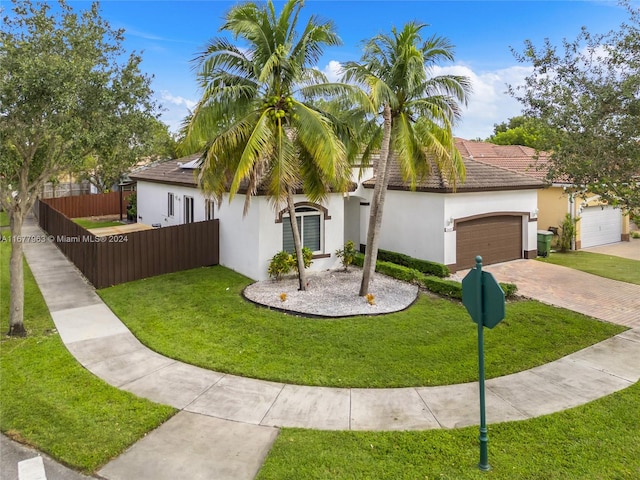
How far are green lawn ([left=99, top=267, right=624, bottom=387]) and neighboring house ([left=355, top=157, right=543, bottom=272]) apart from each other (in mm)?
3868

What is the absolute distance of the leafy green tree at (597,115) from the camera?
822 centimetres

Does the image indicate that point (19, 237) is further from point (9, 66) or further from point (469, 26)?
point (469, 26)

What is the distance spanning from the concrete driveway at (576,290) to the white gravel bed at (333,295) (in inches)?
153

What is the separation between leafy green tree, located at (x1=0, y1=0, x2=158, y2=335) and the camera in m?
8.60

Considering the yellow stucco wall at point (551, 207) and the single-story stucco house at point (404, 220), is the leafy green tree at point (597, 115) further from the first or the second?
the yellow stucco wall at point (551, 207)

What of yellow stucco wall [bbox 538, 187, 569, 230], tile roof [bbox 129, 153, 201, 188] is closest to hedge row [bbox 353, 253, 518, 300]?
tile roof [bbox 129, 153, 201, 188]

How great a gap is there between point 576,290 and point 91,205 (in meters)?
30.7

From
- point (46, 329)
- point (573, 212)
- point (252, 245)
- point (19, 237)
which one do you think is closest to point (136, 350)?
point (46, 329)

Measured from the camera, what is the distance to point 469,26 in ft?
47.0

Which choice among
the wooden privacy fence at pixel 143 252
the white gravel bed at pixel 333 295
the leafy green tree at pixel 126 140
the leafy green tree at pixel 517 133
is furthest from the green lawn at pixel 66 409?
the leafy green tree at pixel 517 133

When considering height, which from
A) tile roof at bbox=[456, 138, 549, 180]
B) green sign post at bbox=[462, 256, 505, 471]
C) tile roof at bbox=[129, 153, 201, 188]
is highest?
tile roof at bbox=[456, 138, 549, 180]

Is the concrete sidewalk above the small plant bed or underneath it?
above

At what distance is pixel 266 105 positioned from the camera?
1172 centimetres

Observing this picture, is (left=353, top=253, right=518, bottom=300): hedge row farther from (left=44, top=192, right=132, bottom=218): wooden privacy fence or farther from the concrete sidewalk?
(left=44, top=192, right=132, bottom=218): wooden privacy fence
